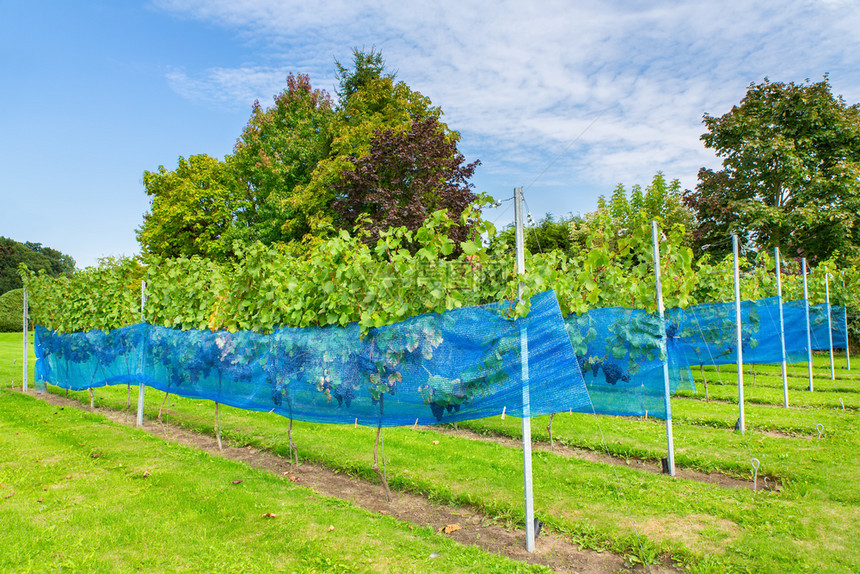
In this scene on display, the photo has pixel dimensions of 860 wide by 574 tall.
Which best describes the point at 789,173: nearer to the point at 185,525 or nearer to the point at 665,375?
the point at 665,375

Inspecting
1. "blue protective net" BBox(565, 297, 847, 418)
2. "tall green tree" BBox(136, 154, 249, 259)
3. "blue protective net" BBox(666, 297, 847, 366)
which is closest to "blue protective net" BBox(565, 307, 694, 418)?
"blue protective net" BBox(565, 297, 847, 418)

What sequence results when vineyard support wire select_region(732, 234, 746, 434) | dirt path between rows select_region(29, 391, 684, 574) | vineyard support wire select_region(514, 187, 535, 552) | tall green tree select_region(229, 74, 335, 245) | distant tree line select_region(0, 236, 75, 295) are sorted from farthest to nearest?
distant tree line select_region(0, 236, 75, 295)
tall green tree select_region(229, 74, 335, 245)
vineyard support wire select_region(732, 234, 746, 434)
vineyard support wire select_region(514, 187, 535, 552)
dirt path between rows select_region(29, 391, 684, 574)

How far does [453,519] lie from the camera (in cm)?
398

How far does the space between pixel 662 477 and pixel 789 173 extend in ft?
60.0

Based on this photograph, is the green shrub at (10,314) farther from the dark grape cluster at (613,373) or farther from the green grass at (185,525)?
the dark grape cluster at (613,373)

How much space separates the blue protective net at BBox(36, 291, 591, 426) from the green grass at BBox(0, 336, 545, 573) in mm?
759

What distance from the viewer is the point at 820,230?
750 inches

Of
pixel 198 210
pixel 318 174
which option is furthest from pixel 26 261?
pixel 318 174

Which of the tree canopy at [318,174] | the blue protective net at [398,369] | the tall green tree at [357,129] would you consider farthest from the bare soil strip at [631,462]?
the tall green tree at [357,129]

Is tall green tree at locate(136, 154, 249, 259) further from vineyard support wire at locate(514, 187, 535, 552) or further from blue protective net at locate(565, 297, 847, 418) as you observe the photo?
vineyard support wire at locate(514, 187, 535, 552)

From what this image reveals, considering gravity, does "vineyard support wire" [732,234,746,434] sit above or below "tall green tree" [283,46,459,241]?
below

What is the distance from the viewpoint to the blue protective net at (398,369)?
3396 millimetres

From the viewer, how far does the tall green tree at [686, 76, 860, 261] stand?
1812 centimetres

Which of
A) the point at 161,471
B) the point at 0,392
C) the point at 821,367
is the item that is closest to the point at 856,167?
the point at 821,367
